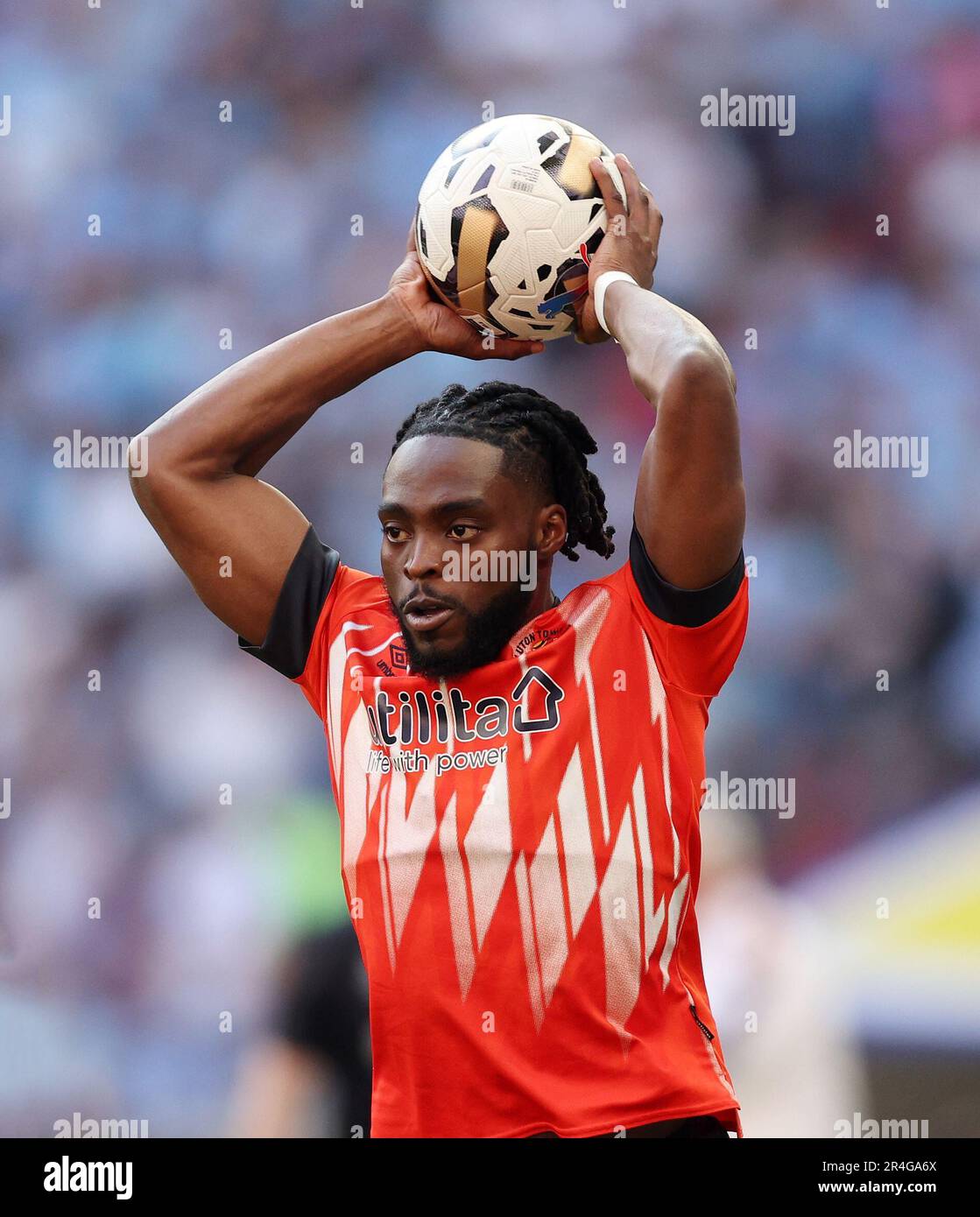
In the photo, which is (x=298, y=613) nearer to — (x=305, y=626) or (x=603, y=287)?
(x=305, y=626)

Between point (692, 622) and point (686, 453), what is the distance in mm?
322

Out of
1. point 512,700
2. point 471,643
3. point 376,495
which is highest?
point 376,495

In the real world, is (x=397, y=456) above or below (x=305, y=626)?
above

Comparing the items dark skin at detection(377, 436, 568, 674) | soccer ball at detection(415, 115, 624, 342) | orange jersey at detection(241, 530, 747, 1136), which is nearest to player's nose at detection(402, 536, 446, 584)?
dark skin at detection(377, 436, 568, 674)

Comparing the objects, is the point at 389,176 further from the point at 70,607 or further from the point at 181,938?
the point at 181,938

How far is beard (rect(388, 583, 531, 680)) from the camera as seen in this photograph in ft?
9.18

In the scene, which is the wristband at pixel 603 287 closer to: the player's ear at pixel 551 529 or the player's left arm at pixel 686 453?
the player's left arm at pixel 686 453

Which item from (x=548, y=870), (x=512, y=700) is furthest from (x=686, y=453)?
(x=548, y=870)

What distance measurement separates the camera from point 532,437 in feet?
10.0

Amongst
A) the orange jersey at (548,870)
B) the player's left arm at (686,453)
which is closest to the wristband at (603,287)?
the player's left arm at (686,453)

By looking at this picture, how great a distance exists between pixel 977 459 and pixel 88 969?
3.91 meters

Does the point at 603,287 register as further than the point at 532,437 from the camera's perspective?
No

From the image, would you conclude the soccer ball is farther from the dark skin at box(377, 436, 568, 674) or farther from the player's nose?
the player's nose

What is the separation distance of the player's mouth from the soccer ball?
661 mm
